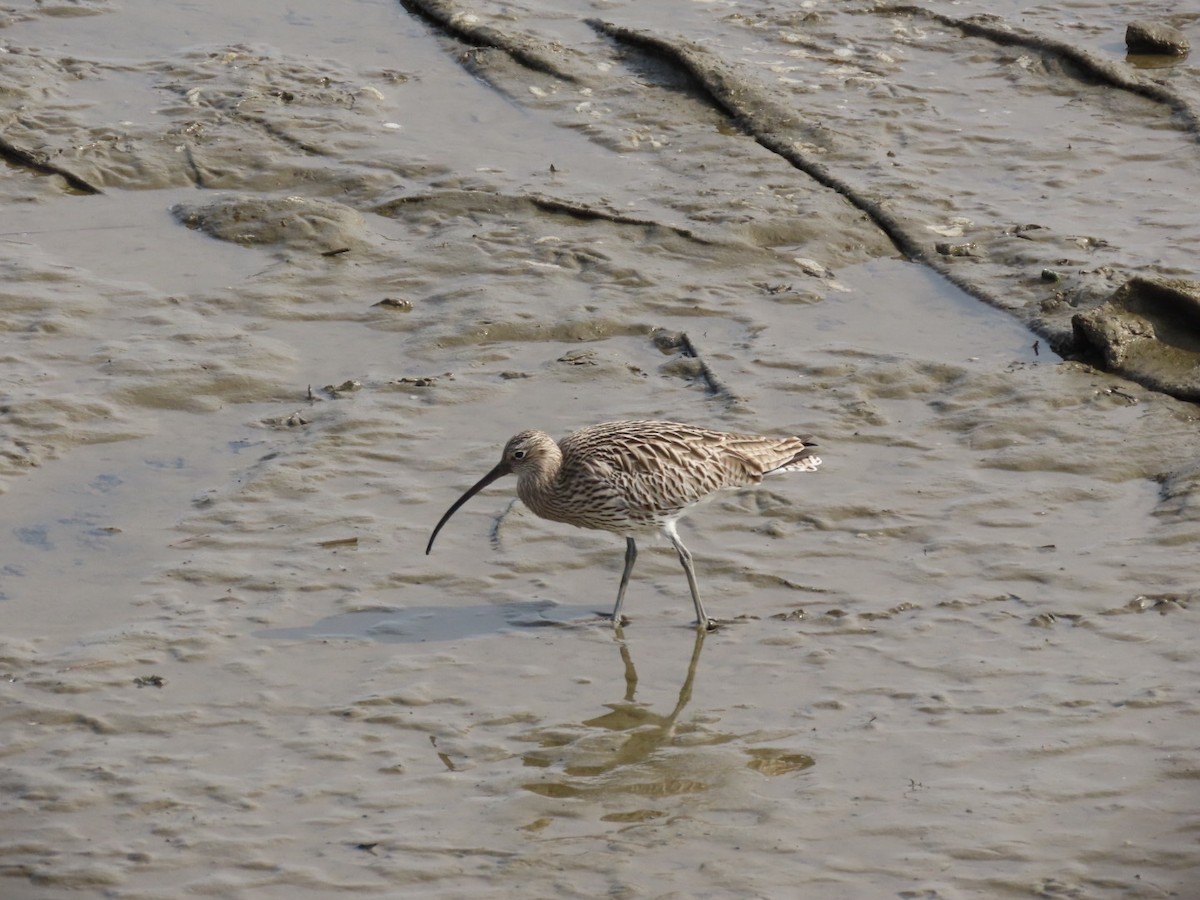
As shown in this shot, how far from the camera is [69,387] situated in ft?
30.4

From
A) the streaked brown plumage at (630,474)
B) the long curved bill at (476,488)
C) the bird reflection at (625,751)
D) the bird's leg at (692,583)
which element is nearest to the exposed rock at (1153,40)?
the streaked brown plumage at (630,474)

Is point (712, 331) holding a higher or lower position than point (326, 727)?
higher

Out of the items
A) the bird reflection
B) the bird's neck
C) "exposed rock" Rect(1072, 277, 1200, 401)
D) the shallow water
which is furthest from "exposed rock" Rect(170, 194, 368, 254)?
the bird reflection

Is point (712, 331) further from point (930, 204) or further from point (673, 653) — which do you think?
point (673, 653)

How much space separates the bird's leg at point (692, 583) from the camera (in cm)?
782

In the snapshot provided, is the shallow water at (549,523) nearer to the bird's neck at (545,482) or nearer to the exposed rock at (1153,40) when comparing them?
the exposed rock at (1153,40)

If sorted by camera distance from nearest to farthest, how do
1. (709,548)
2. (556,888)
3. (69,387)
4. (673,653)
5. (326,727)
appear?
1. (556,888)
2. (326,727)
3. (673,653)
4. (709,548)
5. (69,387)

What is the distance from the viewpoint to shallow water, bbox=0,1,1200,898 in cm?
645

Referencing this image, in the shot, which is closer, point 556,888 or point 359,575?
point 556,888

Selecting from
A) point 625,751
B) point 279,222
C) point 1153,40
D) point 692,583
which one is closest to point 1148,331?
point 692,583

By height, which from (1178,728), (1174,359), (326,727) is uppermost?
(1174,359)

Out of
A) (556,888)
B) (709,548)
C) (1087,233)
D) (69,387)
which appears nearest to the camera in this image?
(556,888)

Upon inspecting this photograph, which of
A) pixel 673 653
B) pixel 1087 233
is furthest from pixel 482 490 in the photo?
pixel 1087 233

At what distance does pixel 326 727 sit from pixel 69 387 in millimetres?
3237
